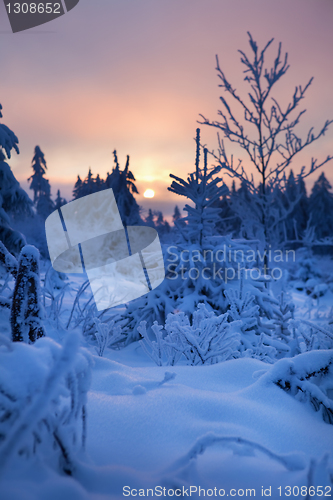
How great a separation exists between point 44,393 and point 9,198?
32.8ft

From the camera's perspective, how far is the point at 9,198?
9422 millimetres

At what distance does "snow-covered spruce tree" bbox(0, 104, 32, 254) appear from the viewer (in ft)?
28.8

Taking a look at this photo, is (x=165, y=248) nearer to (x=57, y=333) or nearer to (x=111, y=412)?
(x=57, y=333)

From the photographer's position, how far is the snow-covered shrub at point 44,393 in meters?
0.92

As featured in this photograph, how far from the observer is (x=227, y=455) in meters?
1.24

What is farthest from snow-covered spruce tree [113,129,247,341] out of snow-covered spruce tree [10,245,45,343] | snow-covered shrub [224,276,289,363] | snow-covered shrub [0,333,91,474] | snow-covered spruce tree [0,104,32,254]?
snow-covered spruce tree [0,104,32,254]

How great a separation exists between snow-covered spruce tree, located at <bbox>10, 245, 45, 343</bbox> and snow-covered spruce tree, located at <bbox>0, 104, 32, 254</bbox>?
721 centimetres

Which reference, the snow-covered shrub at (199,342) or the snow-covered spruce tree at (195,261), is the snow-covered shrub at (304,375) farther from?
the snow-covered spruce tree at (195,261)

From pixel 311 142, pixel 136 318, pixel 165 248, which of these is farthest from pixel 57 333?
pixel 311 142

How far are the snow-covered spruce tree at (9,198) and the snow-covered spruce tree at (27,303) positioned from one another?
7211mm

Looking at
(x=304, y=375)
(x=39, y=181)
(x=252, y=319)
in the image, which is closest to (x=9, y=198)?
(x=252, y=319)

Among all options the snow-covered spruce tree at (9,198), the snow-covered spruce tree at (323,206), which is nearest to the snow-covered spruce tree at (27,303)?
the snow-covered spruce tree at (9,198)

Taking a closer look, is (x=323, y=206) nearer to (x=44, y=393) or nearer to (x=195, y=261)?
(x=195, y=261)

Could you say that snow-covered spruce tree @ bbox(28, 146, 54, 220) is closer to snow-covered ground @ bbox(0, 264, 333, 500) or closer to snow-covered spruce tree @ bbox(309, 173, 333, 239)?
snow-covered spruce tree @ bbox(309, 173, 333, 239)
